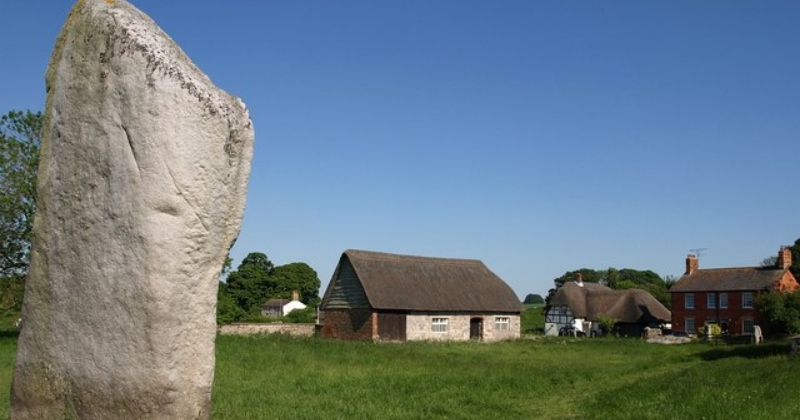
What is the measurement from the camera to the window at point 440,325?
4412 cm

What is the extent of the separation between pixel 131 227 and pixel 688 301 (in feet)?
188

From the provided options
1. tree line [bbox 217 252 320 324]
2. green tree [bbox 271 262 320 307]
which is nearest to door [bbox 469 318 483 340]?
tree line [bbox 217 252 320 324]

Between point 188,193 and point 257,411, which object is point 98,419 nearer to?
point 188,193

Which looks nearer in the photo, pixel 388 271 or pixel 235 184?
pixel 235 184

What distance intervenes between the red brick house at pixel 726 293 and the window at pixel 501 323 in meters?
16.5

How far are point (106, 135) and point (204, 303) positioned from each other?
5.21 ft

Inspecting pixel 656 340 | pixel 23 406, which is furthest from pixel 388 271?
pixel 23 406

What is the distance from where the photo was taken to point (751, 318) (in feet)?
172

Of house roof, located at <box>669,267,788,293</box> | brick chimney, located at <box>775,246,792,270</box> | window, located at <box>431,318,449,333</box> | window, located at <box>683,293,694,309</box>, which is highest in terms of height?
brick chimney, located at <box>775,246,792,270</box>

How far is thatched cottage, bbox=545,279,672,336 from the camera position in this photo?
2377 inches

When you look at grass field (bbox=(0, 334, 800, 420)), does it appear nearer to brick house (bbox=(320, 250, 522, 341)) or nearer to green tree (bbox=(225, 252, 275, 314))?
brick house (bbox=(320, 250, 522, 341))

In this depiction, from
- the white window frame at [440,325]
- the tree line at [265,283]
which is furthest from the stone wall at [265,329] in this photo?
the tree line at [265,283]

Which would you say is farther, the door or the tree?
the door

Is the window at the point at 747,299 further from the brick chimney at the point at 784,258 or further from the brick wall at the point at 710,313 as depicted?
the brick chimney at the point at 784,258
